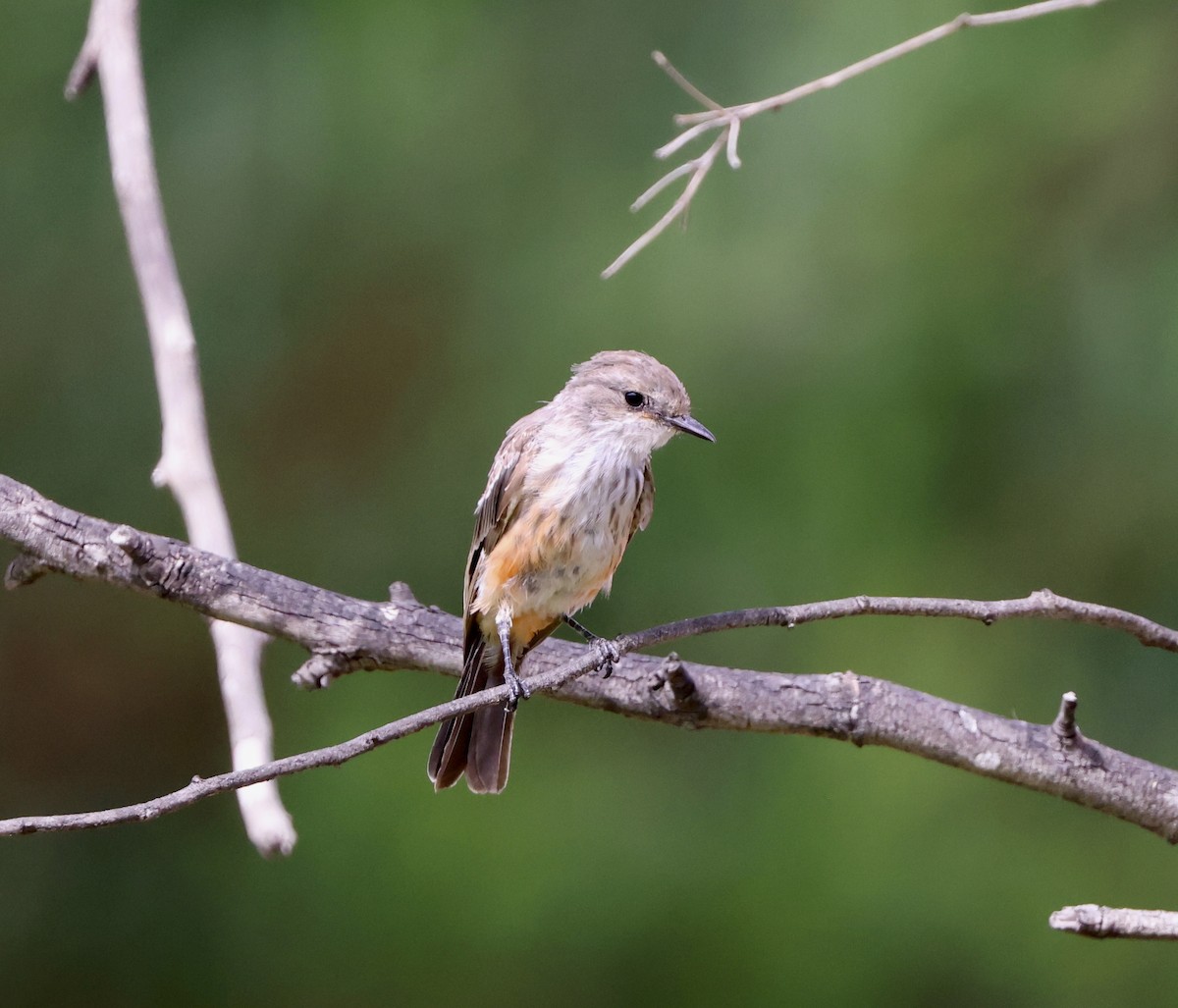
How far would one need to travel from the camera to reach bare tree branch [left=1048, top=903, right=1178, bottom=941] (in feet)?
→ 7.04

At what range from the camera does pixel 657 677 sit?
3.07m

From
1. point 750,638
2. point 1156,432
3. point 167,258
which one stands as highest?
point 1156,432

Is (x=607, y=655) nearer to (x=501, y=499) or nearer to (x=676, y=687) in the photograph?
(x=676, y=687)

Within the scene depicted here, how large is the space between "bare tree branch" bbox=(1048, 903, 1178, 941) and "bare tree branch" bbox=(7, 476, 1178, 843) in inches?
26.9

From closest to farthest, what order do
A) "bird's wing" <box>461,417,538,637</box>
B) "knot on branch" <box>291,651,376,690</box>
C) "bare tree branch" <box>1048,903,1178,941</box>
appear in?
"bare tree branch" <box>1048,903,1178,941</box>, "knot on branch" <box>291,651,376,690</box>, "bird's wing" <box>461,417,538,637</box>

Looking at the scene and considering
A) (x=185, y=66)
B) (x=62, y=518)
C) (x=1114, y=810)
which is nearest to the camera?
(x=62, y=518)

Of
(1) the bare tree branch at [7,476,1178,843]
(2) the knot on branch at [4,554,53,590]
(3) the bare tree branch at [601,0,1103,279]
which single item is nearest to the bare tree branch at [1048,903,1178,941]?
(1) the bare tree branch at [7,476,1178,843]

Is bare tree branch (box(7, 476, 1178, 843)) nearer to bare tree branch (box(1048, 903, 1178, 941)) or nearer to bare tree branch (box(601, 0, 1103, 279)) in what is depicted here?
bare tree branch (box(1048, 903, 1178, 941))

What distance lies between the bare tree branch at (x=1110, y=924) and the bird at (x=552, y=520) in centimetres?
132

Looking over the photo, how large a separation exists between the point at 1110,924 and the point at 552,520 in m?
Answer: 1.64

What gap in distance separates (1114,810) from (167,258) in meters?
2.32

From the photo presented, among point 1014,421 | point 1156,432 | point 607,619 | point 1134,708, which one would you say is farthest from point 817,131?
point 1134,708

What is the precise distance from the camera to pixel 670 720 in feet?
10.6

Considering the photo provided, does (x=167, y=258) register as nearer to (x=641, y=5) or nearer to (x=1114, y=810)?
(x=1114, y=810)
